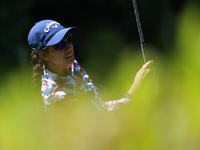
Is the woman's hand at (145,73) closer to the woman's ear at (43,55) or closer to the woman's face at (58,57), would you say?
the woman's face at (58,57)

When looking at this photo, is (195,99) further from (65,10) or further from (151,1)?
(65,10)

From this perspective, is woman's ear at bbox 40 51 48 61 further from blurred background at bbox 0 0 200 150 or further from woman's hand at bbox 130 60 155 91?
woman's hand at bbox 130 60 155 91

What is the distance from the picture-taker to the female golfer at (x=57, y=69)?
1.19 m

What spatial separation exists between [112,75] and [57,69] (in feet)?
4.68

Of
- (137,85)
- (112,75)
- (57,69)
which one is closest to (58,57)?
(57,69)

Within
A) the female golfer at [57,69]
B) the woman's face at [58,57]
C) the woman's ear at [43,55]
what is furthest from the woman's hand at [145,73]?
the woman's ear at [43,55]

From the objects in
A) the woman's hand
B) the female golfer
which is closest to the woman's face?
the female golfer

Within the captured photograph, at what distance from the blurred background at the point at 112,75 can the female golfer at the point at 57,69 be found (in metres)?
0.07

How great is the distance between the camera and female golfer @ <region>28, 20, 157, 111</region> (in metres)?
1.19

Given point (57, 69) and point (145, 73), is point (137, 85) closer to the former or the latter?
point (145, 73)

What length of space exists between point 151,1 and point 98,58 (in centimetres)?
75

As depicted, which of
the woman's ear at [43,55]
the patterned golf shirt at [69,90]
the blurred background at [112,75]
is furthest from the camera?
the woman's ear at [43,55]

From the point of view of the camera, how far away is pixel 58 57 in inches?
49.4

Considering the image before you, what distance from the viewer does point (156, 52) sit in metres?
2.42
